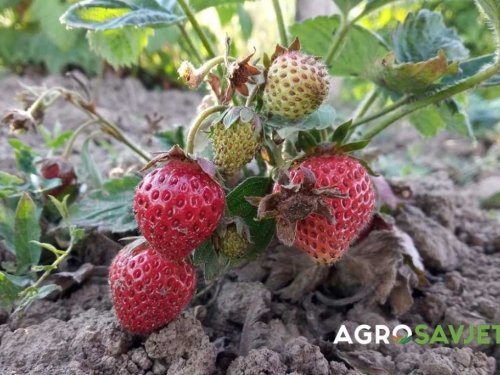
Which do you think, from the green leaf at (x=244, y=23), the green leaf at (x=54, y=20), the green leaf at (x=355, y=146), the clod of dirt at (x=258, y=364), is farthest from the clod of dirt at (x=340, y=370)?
the green leaf at (x=54, y=20)

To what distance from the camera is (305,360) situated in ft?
3.78

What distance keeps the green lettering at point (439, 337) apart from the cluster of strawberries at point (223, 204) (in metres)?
0.37

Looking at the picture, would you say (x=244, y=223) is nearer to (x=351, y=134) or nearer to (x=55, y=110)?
(x=351, y=134)

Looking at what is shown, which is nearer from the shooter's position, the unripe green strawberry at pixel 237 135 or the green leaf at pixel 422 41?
the unripe green strawberry at pixel 237 135

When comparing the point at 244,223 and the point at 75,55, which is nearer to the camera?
the point at 244,223

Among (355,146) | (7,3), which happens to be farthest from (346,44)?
(7,3)

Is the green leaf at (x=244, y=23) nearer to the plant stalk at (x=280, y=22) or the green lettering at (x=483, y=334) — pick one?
the plant stalk at (x=280, y=22)

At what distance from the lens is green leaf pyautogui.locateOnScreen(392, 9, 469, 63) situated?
156 centimetres

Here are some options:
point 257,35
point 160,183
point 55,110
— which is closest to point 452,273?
point 160,183

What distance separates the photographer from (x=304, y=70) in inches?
42.8

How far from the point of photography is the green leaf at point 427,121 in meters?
1.82

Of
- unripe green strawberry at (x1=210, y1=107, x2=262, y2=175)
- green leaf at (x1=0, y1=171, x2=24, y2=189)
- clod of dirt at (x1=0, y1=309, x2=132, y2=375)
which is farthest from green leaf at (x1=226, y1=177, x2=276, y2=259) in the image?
green leaf at (x1=0, y1=171, x2=24, y2=189)

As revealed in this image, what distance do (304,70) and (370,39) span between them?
2.22 ft

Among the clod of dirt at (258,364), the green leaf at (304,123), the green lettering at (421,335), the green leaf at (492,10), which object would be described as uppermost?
the green leaf at (492,10)
